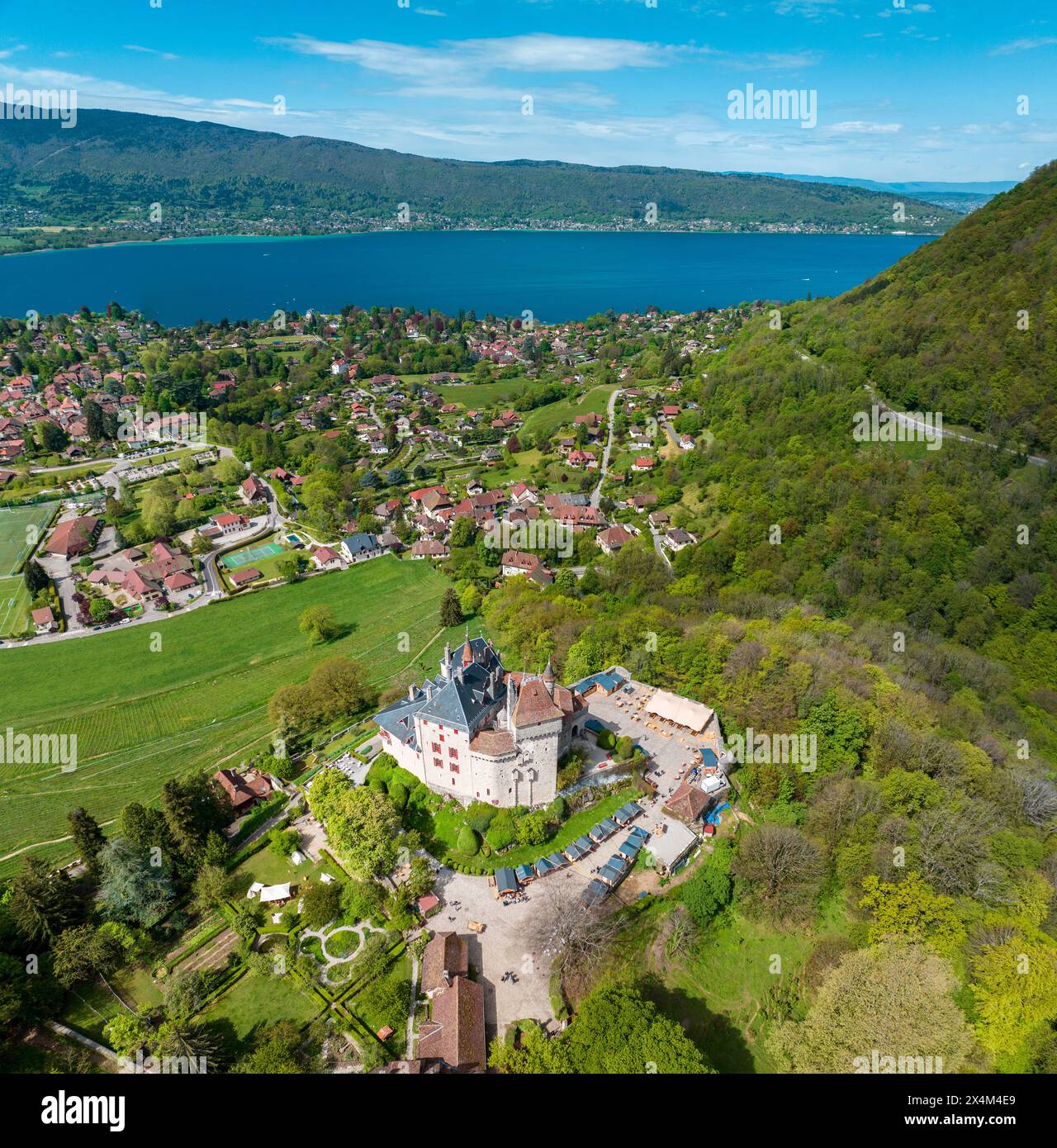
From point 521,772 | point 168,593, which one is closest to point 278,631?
point 168,593

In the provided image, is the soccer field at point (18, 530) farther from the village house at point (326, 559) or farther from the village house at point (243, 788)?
the village house at point (243, 788)

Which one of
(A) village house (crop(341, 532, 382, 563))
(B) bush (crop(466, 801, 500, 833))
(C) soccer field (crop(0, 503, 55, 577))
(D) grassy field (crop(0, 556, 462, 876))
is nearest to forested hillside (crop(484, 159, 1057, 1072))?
(B) bush (crop(466, 801, 500, 833))

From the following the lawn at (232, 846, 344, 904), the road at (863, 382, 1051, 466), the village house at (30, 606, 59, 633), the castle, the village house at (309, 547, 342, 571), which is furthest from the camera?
the village house at (309, 547, 342, 571)

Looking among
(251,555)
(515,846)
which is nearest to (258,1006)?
(515,846)

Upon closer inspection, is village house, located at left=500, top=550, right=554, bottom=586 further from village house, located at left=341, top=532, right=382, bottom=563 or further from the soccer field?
the soccer field

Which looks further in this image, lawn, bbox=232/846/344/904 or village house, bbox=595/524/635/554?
village house, bbox=595/524/635/554

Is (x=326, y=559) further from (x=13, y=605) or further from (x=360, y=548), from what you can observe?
(x=13, y=605)
